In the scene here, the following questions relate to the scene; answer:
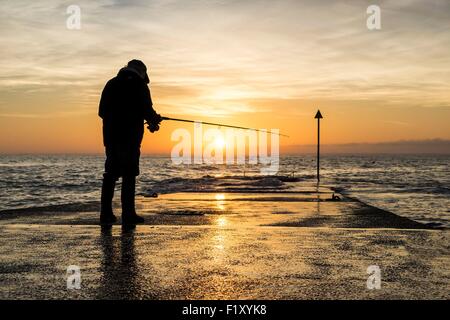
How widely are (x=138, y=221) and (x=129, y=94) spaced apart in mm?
1698

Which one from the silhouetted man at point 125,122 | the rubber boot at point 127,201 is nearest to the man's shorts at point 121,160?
the silhouetted man at point 125,122

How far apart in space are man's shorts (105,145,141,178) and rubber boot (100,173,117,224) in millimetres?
143

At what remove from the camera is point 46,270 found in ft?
12.8

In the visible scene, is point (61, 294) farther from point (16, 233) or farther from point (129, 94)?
point (129, 94)

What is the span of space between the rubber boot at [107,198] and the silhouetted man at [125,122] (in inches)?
0.5

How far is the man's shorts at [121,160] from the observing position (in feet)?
21.1

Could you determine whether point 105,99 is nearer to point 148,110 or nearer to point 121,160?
point 148,110

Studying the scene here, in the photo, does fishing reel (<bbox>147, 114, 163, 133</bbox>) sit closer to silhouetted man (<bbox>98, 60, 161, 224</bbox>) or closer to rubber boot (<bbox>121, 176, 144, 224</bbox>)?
silhouetted man (<bbox>98, 60, 161, 224</bbox>)

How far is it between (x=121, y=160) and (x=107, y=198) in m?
0.63

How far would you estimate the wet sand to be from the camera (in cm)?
331

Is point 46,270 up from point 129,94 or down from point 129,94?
down

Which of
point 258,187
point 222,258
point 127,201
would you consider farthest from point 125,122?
point 258,187
